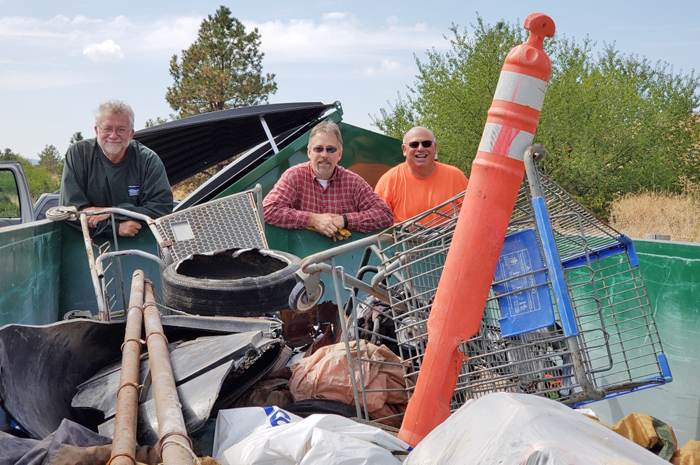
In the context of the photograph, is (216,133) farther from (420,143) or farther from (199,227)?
(199,227)

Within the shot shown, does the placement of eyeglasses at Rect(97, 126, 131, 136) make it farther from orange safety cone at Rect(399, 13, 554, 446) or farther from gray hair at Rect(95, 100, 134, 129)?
orange safety cone at Rect(399, 13, 554, 446)

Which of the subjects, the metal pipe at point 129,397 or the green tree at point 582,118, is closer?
the metal pipe at point 129,397

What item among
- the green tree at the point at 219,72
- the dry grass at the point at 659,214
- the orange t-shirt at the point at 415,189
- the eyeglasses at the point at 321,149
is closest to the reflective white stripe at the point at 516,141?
the eyeglasses at the point at 321,149

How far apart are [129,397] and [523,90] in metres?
1.93

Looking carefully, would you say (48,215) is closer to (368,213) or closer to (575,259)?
(368,213)

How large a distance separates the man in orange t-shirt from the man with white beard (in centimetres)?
222

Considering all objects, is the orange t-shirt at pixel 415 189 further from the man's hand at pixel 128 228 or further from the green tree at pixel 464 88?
the green tree at pixel 464 88

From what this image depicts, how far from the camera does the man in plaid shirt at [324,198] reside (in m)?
5.96

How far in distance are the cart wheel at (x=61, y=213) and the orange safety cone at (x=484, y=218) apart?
4151 mm

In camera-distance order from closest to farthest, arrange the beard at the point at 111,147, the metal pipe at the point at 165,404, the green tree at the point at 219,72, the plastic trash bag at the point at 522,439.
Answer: the plastic trash bag at the point at 522,439 → the metal pipe at the point at 165,404 → the beard at the point at 111,147 → the green tree at the point at 219,72

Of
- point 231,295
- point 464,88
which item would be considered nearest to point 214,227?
point 231,295

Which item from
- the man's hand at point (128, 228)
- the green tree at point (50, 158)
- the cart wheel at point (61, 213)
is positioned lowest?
the man's hand at point (128, 228)

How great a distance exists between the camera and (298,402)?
9.81 feet

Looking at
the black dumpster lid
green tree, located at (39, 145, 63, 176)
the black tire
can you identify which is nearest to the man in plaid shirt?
the black tire
